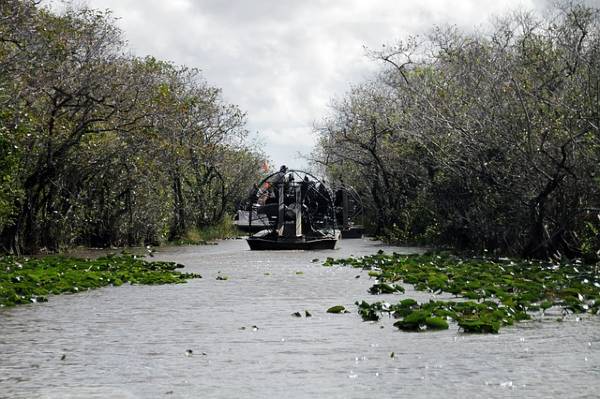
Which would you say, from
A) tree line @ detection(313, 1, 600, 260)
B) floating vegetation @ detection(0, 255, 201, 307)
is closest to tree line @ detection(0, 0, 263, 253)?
floating vegetation @ detection(0, 255, 201, 307)

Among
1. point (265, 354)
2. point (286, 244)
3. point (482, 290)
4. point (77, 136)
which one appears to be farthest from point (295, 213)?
point (265, 354)

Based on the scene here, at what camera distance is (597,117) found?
24.3 metres

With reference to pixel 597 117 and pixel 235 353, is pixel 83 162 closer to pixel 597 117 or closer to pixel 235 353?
pixel 597 117

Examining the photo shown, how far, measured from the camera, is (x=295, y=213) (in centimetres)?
4169

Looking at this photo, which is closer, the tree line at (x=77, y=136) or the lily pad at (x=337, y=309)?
the lily pad at (x=337, y=309)

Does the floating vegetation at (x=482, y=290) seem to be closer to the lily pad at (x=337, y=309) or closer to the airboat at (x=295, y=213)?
the lily pad at (x=337, y=309)

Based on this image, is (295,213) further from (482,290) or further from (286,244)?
(482,290)

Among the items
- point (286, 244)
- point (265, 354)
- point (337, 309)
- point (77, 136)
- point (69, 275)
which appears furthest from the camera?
point (286, 244)

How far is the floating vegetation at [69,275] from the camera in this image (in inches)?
775

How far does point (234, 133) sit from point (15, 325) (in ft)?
146

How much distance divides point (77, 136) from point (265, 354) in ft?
73.8

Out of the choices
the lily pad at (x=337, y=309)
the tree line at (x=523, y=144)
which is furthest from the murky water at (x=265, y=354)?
the tree line at (x=523, y=144)

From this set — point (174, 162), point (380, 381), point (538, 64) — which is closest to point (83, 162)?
point (174, 162)

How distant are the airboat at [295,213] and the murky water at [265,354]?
66.4 feet
